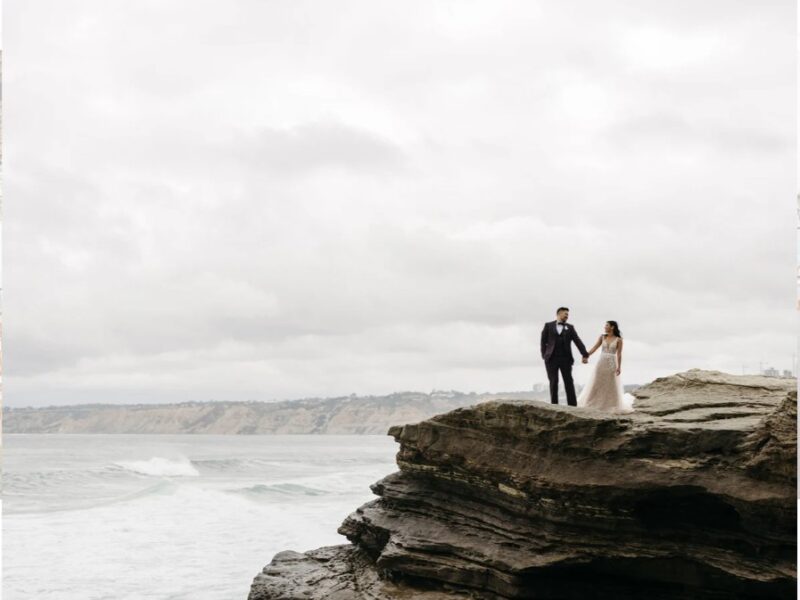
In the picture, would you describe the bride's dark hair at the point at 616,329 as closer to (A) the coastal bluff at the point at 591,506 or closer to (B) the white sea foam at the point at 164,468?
(A) the coastal bluff at the point at 591,506

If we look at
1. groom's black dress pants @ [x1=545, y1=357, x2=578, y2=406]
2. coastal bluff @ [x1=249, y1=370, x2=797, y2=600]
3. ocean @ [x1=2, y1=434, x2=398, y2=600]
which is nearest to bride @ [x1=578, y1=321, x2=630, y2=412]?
groom's black dress pants @ [x1=545, y1=357, x2=578, y2=406]

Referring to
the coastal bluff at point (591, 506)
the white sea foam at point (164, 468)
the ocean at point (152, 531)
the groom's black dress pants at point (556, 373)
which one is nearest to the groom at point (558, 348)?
the groom's black dress pants at point (556, 373)

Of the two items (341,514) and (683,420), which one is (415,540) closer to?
(683,420)

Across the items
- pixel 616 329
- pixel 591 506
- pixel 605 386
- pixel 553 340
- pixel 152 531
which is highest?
pixel 616 329

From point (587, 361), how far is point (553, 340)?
0.80 meters

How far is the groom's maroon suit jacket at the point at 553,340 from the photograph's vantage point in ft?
48.5

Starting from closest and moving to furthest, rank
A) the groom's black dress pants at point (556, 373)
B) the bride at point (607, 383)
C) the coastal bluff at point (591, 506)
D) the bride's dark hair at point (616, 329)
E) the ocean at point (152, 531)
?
the coastal bluff at point (591, 506) < the bride at point (607, 383) < the bride's dark hair at point (616, 329) < the groom's black dress pants at point (556, 373) < the ocean at point (152, 531)

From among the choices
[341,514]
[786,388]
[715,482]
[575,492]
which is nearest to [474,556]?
[575,492]

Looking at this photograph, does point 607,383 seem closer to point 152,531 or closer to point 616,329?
point 616,329

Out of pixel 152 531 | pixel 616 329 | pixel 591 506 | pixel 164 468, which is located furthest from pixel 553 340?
pixel 164 468

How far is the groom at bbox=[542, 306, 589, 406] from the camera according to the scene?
1477 cm

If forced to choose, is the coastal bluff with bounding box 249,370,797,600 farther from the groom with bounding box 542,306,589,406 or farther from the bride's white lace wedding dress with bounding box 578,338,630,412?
the groom with bounding box 542,306,589,406

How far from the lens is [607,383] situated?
14.2 meters

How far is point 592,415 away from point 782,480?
8.83 ft
